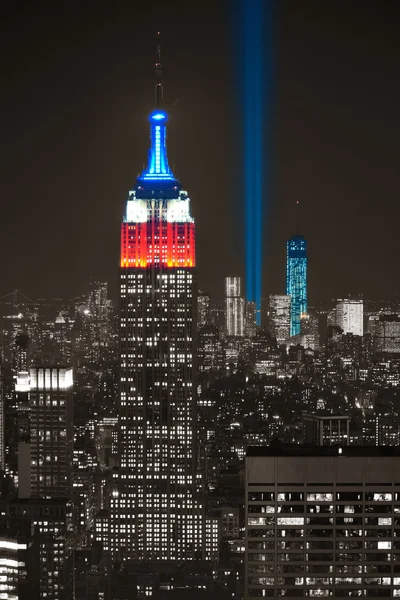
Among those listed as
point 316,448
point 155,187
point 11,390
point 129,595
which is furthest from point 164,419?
point 316,448

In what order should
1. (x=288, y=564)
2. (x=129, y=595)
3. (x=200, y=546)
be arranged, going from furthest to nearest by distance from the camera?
(x=200, y=546)
(x=129, y=595)
(x=288, y=564)

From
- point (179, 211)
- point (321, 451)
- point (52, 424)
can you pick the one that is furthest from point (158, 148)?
point (321, 451)

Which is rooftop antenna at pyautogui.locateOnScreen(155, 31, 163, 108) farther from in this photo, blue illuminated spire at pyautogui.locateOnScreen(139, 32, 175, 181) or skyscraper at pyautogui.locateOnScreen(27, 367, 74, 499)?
skyscraper at pyautogui.locateOnScreen(27, 367, 74, 499)

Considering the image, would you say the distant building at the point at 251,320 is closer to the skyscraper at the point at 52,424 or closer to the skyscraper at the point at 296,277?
the skyscraper at the point at 296,277

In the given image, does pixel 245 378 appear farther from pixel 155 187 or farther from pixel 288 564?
pixel 288 564

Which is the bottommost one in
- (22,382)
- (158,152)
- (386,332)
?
(22,382)

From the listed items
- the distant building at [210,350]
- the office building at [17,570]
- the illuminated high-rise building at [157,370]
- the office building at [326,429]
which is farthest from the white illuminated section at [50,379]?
the office building at [17,570]

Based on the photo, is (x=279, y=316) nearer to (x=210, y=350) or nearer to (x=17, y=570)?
(x=210, y=350)
